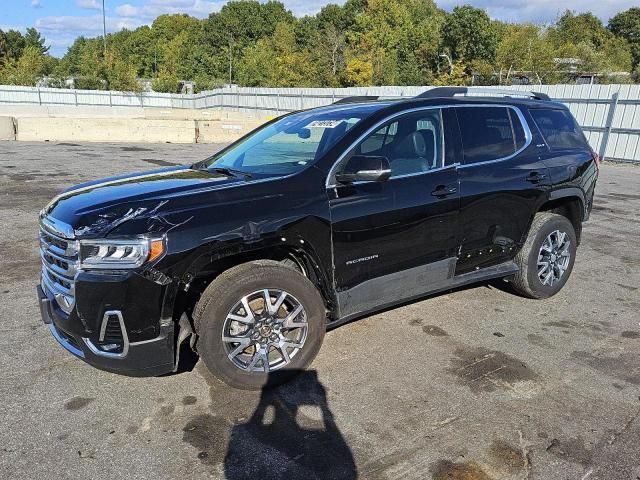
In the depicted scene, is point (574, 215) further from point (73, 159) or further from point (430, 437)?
point (73, 159)

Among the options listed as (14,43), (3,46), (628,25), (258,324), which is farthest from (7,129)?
(14,43)

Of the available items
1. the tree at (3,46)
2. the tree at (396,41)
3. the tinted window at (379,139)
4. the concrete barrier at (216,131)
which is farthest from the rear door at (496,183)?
the tree at (3,46)

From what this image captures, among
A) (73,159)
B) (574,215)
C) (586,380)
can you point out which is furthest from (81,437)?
(73,159)

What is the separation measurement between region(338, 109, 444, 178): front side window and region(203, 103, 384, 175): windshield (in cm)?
19

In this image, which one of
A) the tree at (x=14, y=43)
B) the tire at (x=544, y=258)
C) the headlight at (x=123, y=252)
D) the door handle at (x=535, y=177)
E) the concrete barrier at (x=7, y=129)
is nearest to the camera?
the headlight at (x=123, y=252)

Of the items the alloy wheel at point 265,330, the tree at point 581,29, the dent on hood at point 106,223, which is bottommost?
the alloy wheel at point 265,330

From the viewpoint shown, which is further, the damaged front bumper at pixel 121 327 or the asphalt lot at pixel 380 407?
the damaged front bumper at pixel 121 327

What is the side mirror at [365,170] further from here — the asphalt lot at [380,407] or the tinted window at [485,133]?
the asphalt lot at [380,407]

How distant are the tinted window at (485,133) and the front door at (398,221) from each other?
257 millimetres

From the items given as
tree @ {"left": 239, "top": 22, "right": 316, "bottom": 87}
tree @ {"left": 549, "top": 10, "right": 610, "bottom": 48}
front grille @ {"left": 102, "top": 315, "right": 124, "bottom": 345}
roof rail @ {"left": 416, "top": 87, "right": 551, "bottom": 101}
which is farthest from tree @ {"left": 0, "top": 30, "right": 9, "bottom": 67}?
front grille @ {"left": 102, "top": 315, "right": 124, "bottom": 345}

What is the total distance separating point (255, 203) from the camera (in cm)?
327

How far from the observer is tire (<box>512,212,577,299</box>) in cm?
492

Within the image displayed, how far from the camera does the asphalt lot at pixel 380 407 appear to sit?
9.14ft

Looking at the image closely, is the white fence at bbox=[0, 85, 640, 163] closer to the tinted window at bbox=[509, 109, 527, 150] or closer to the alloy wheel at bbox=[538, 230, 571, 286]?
the tinted window at bbox=[509, 109, 527, 150]
